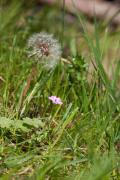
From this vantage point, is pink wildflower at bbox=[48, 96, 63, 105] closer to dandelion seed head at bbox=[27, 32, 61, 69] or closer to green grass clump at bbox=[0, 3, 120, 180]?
green grass clump at bbox=[0, 3, 120, 180]

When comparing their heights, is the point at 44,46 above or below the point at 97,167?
above

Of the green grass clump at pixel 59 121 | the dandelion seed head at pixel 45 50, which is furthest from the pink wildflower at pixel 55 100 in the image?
the dandelion seed head at pixel 45 50

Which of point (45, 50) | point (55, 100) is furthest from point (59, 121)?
point (45, 50)

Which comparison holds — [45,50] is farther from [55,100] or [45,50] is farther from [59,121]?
[59,121]

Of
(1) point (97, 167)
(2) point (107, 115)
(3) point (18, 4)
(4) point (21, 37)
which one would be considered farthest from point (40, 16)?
(1) point (97, 167)

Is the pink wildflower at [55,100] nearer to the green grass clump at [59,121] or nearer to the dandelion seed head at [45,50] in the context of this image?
the green grass clump at [59,121]

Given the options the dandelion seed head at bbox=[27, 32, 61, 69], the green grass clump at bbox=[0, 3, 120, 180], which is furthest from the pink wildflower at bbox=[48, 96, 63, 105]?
the dandelion seed head at bbox=[27, 32, 61, 69]

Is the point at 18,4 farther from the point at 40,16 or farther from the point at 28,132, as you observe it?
the point at 28,132
